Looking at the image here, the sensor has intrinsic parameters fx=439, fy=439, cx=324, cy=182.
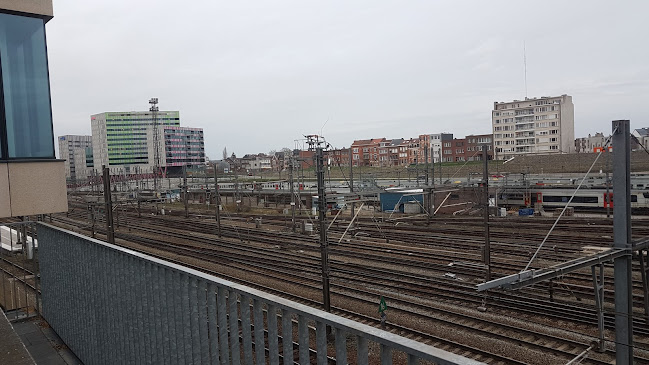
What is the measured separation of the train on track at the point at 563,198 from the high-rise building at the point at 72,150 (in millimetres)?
75584

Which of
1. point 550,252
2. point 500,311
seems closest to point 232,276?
point 500,311

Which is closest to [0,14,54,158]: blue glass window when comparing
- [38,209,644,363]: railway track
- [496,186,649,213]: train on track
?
[38,209,644,363]: railway track

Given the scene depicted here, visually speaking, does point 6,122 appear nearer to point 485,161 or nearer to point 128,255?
point 128,255

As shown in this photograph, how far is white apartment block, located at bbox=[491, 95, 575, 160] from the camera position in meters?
49.9

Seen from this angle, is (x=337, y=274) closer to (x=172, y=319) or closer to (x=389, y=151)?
(x=172, y=319)

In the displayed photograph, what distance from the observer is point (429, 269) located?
46.6 ft

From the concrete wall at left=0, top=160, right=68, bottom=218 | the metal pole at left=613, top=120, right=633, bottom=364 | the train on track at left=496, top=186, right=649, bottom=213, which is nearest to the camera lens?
the metal pole at left=613, top=120, right=633, bottom=364

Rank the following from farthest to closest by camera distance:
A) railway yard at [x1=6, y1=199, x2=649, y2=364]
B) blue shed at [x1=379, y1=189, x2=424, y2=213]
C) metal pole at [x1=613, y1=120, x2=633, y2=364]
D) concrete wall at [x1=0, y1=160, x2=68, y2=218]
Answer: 1. blue shed at [x1=379, y1=189, x2=424, y2=213]
2. railway yard at [x1=6, y1=199, x2=649, y2=364]
3. concrete wall at [x1=0, y1=160, x2=68, y2=218]
4. metal pole at [x1=613, y1=120, x2=633, y2=364]

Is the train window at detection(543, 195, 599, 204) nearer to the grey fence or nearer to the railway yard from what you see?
the railway yard

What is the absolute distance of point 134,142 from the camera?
84.6m

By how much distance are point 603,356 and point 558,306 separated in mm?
2523

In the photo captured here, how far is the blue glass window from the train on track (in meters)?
25.3

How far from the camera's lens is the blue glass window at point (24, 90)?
17.2ft

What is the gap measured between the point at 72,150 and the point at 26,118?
423 feet
